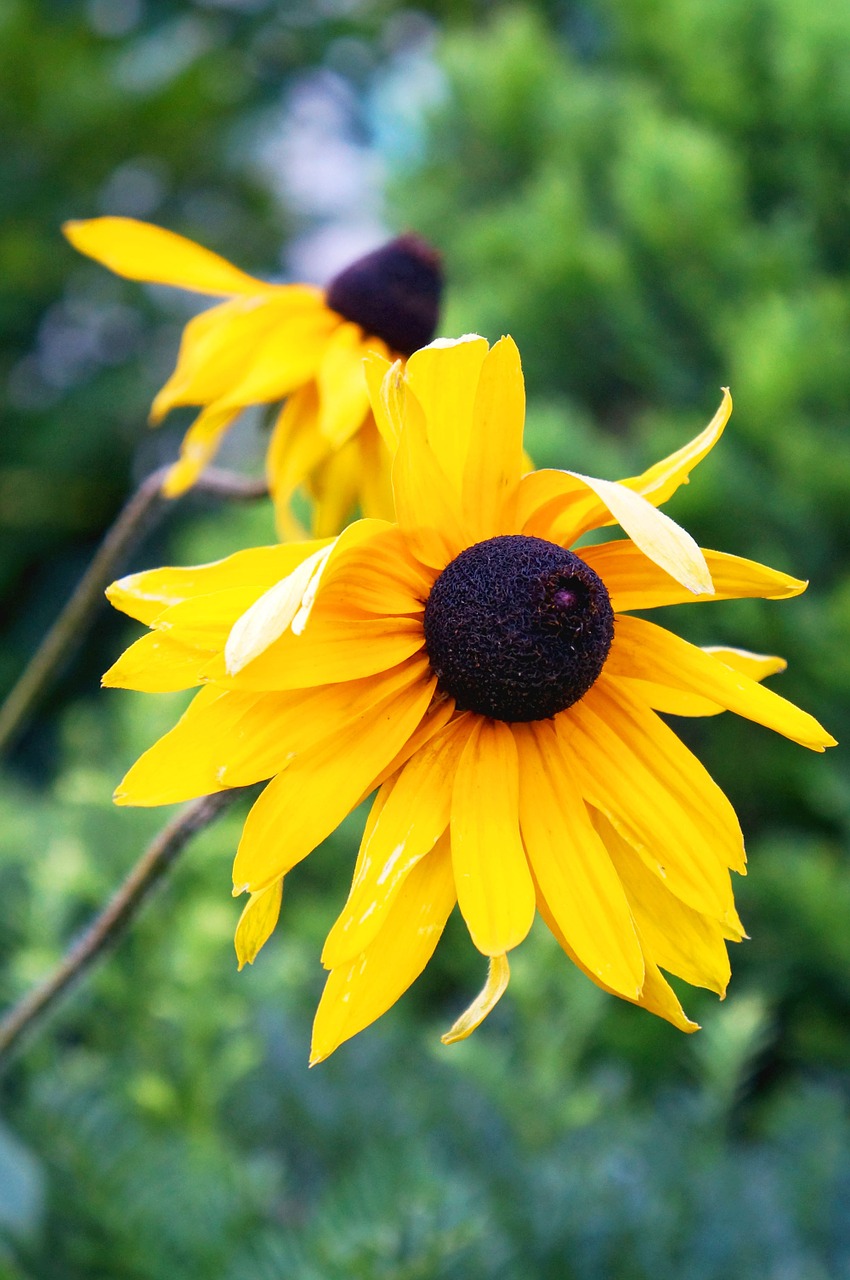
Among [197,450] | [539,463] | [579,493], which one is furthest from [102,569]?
[539,463]

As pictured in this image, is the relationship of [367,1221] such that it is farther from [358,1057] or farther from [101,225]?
[101,225]

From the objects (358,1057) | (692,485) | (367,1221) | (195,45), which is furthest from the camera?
(195,45)

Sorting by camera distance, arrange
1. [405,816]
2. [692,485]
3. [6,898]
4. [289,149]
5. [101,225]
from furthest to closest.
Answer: [289,149] → [692,485] → [6,898] → [101,225] → [405,816]

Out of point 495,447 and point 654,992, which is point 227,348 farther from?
point 654,992

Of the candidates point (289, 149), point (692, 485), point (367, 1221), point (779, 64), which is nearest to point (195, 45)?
point (289, 149)

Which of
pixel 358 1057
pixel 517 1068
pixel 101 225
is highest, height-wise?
pixel 101 225

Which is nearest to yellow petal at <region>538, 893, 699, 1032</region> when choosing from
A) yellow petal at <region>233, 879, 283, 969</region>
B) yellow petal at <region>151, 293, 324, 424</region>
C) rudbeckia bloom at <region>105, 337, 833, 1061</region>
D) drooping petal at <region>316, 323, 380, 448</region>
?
rudbeckia bloom at <region>105, 337, 833, 1061</region>

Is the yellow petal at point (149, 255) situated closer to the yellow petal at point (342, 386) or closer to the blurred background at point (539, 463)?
the yellow petal at point (342, 386)
